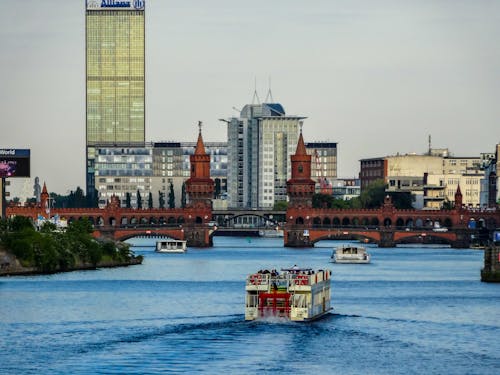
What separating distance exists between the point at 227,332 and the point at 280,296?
3853 mm

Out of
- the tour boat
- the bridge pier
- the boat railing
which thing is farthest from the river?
the boat railing

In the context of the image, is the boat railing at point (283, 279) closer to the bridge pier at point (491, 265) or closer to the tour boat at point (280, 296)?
the tour boat at point (280, 296)

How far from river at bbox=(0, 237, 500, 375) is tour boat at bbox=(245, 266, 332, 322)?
1.00 metres

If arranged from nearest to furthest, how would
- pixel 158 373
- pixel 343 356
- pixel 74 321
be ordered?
1. pixel 158 373
2. pixel 343 356
3. pixel 74 321

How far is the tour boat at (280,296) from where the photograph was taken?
96500mm

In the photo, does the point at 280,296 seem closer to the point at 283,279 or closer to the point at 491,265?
the point at 283,279

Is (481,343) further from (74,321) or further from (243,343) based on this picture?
(74,321)

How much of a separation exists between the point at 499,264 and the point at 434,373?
6398cm

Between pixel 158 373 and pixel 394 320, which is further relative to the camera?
pixel 394 320

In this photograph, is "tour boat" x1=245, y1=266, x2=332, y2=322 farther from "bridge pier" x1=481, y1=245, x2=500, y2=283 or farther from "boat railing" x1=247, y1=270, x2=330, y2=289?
"bridge pier" x1=481, y1=245, x2=500, y2=283

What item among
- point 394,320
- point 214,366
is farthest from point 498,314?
point 214,366

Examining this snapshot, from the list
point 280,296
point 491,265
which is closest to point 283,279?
point 280,296

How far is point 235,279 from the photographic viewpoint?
160125mm

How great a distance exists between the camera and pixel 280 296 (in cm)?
9725
